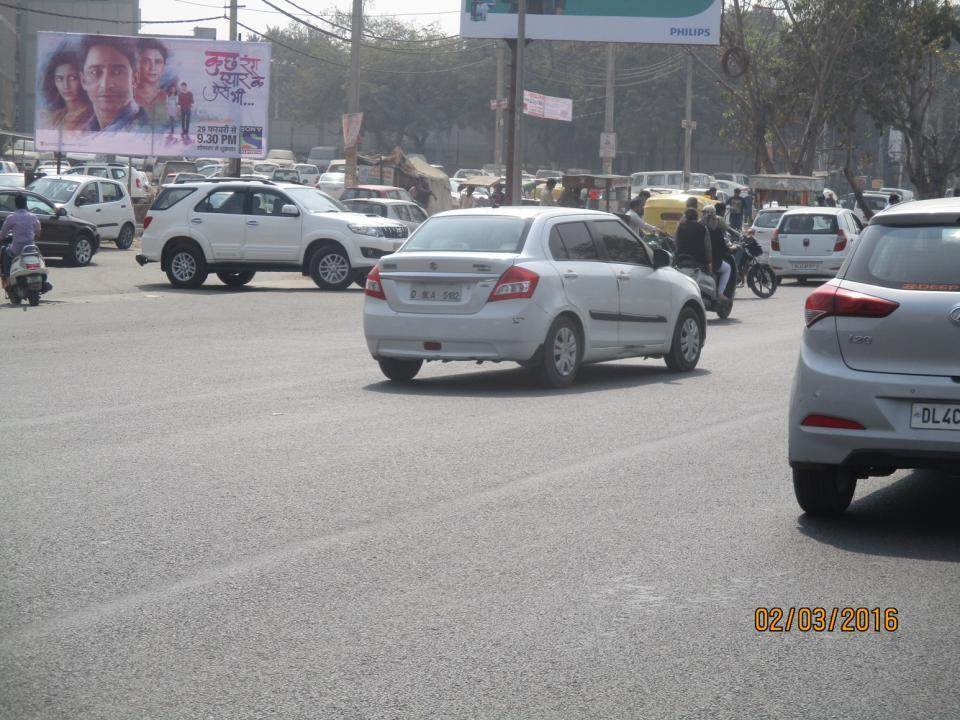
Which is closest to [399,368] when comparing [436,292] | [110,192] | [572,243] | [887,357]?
[436,292]

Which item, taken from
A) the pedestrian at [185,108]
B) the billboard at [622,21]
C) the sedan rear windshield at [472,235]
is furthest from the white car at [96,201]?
the sedan rear windshield at [472,235]

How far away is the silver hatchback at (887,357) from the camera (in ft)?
22.8

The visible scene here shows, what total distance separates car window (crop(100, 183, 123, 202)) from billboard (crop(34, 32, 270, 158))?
21.7 ft

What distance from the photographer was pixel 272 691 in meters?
4.77

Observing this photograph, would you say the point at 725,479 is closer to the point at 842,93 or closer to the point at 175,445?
the point at 175,445

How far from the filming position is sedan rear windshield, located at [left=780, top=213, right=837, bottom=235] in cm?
3009

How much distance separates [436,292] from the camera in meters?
12.8

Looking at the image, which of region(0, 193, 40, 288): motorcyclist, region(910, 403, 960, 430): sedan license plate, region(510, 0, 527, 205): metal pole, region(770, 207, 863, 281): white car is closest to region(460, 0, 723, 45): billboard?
region(510, 0, 527, 205): metal pole

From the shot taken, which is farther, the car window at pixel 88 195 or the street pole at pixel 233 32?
the street pole at pixel 233 32

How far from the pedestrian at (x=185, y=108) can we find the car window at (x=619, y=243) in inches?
1227

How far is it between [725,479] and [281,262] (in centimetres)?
1801

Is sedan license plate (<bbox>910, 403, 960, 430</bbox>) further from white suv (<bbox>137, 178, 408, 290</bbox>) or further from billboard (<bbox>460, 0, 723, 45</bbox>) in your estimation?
billboard (<bbox>460, 0, 723, 45</bbox>)

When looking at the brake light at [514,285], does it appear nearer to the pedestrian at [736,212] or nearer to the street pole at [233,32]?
the street pole at [233,32]
